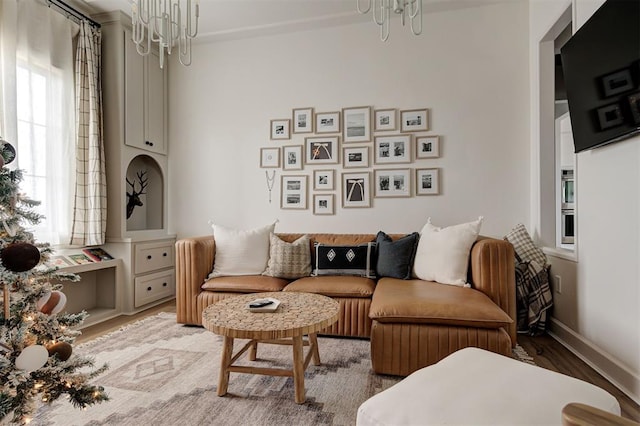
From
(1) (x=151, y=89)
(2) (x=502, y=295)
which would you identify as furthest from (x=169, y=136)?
(2) (x=502, y=295)

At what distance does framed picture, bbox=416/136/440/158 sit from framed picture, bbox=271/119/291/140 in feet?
4.48

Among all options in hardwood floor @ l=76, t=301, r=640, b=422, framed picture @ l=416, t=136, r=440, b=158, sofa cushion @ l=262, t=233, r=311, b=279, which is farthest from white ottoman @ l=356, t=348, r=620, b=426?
framed picture @ l=416, t=136, r=440, b=158

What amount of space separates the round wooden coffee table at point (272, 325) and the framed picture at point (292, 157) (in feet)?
6.21

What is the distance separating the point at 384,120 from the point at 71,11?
3062 millimetres

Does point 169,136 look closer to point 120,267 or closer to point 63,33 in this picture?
point 63,33

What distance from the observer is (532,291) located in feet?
8.44

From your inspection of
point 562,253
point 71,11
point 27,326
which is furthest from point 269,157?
point 562,253

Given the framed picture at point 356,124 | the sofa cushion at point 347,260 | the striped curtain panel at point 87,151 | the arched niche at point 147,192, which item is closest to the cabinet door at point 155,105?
the arched niche at point 147,192

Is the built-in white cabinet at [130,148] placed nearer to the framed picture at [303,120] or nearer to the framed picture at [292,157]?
the framed picture at [292,157]

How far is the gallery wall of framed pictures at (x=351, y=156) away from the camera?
3289 millimetres

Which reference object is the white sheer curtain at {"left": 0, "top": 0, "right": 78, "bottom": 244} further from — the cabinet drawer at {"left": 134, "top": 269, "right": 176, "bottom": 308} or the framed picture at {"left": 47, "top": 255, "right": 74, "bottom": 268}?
the cabinet drawer at {"left": 134, "top": 269, "right": 176, "bottom": 308}

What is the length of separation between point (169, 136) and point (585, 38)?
388 centimetres

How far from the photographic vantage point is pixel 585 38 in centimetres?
190

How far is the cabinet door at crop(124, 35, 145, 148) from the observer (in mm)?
3291
